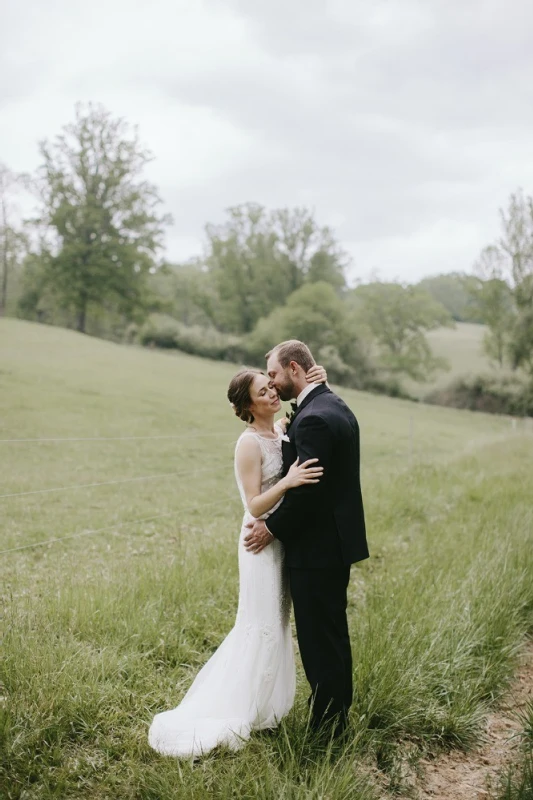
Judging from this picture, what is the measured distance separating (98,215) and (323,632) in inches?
1842

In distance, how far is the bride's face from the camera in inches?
145

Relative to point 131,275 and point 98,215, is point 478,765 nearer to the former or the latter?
point 131,275

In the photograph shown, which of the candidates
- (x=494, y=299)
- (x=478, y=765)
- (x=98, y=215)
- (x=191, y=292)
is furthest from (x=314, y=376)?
(x=191, y=292)

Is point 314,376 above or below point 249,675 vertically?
above

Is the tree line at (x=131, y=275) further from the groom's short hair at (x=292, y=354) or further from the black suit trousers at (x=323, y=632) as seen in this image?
the black suit trousers at (x=323, y=632)

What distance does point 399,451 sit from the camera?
2044cm

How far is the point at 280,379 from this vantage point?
3695mm

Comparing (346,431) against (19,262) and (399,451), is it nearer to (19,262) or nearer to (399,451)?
(399,451)

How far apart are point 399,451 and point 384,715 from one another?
16.6m

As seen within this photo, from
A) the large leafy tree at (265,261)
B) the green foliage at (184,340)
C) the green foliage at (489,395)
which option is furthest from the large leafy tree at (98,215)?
the green foliage at (489,395)

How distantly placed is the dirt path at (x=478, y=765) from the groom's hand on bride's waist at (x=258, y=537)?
5.52 ft

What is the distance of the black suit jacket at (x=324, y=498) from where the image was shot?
3459mm

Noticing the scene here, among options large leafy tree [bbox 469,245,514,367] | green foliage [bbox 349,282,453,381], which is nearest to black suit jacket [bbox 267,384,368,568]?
large leafy tree [bbox 469,245,514,367]

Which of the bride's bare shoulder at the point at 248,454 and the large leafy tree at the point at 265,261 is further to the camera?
the large leafy tree at the point at 265,261
